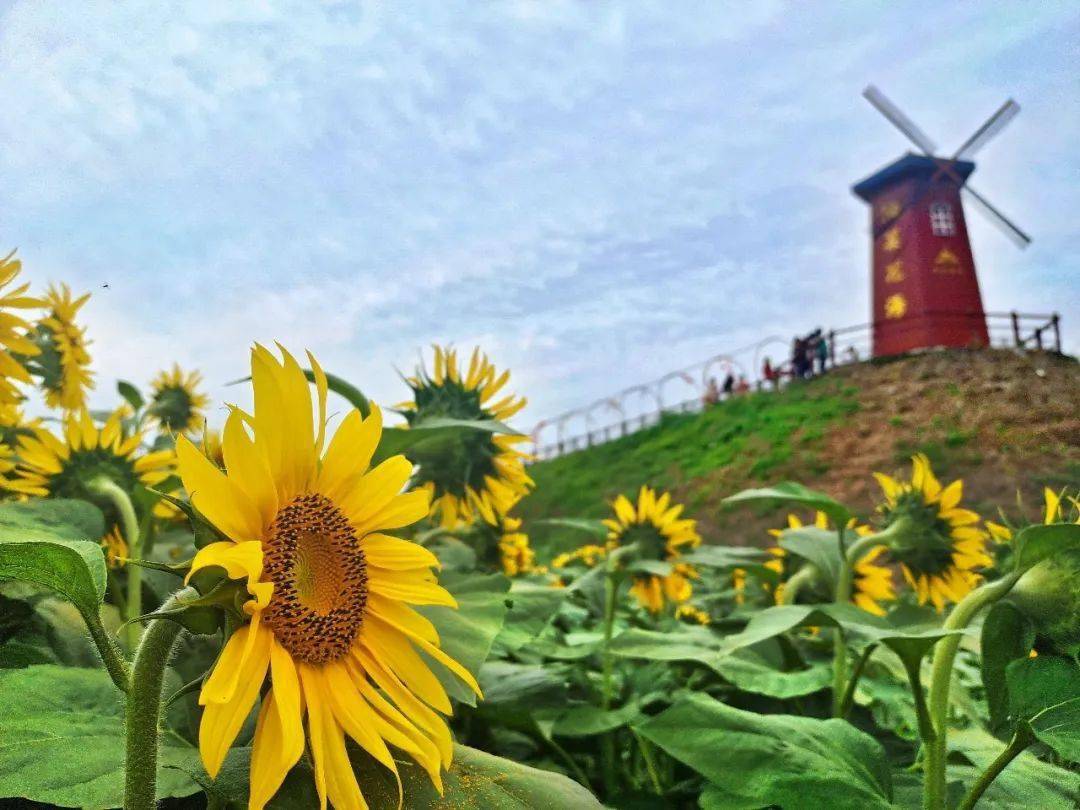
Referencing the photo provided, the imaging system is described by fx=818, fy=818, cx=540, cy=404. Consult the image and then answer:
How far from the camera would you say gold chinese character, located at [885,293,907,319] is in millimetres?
24906

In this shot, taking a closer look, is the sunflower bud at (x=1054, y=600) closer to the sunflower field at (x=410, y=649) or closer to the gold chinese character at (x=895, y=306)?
the sunflower field at (x=410, y=649)

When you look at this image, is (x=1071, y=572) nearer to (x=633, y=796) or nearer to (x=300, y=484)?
(x=633, y=796)

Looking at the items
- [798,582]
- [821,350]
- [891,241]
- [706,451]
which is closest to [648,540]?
[798,582]

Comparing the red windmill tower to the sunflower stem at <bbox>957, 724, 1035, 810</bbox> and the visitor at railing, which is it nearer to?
the visitor at railing

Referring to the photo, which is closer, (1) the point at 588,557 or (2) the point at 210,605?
(2) the point at 210,605

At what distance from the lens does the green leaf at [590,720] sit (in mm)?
1356

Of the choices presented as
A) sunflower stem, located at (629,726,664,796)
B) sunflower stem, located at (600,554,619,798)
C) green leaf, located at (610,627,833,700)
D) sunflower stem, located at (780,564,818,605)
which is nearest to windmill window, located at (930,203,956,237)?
sunflower stem, located at (780,564,818,605)

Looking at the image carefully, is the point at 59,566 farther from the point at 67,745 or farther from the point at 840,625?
the point at 840,625

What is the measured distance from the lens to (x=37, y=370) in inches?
76.2

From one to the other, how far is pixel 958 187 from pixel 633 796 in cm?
2902

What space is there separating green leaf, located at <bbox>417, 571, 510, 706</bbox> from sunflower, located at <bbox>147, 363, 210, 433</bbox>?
2.06 m

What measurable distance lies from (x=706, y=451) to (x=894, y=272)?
1025 centimetres

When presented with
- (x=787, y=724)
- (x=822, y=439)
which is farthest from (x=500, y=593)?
(x=822, y=439)

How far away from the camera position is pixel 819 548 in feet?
5.46
